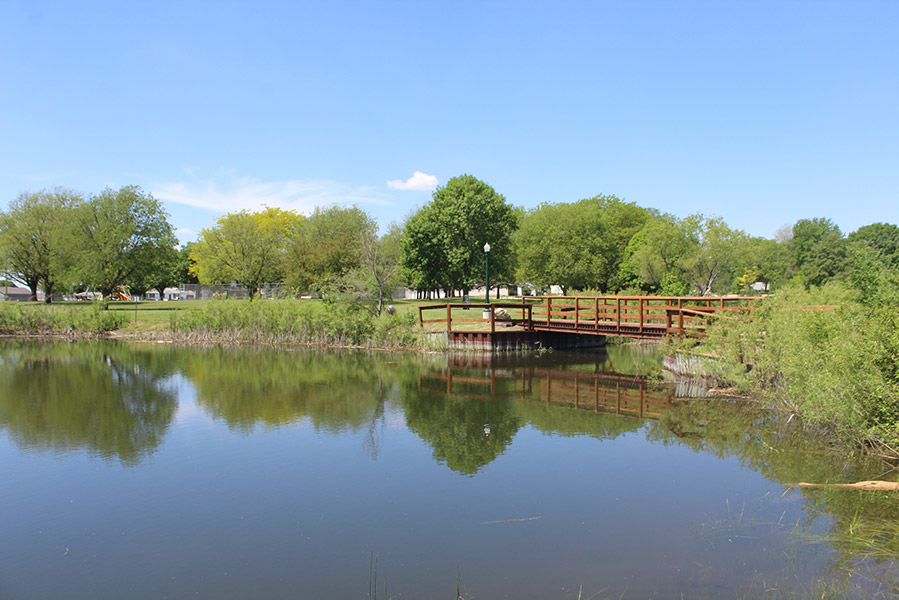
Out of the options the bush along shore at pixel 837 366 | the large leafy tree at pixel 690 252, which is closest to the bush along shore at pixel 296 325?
the bush along shore at pixel 837 366

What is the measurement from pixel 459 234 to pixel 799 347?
39427 millimetres

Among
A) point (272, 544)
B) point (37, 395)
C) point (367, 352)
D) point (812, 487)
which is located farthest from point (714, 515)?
point (367, 352)

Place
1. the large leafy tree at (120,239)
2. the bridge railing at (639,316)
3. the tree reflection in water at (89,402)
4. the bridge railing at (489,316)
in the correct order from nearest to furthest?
1. the tree reflection in water at (89,402)
2. the bridge railing at (639,316)
3. the bridge railing at (489,316)
4. the large leafy tree at (120,239)

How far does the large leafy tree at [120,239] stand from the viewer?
47.0 meters

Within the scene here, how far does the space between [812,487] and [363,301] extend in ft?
82.4

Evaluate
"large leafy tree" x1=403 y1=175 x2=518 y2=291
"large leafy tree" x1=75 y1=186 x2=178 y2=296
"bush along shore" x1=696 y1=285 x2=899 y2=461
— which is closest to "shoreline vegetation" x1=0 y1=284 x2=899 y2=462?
"bush along shore" x1=696 y1=285 x2=899 y2=461

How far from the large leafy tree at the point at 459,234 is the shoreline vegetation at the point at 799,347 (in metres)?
20.1

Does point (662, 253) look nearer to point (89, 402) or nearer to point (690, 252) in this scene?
point (690, 252)

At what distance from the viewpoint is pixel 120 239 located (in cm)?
4778

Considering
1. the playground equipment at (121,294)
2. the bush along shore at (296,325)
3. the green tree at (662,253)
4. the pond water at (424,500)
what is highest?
the green tree at (662,253)

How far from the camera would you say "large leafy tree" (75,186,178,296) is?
4703 cm

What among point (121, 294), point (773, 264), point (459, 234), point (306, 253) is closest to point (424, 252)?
point (459, 234)

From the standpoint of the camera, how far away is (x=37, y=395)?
17.4 meters

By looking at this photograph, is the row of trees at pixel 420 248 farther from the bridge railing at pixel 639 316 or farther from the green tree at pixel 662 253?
the bridge railing at pixel 639 316
